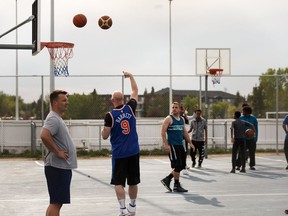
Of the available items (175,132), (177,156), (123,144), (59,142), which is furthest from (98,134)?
(59,142)

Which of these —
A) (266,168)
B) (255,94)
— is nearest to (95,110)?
(255,94)

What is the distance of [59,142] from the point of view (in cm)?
686

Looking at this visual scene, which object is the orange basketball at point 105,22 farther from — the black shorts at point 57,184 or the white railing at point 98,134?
the black shorts at point 57,184

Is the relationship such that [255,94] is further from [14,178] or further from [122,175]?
[122,175]

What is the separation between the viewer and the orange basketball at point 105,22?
1728cm

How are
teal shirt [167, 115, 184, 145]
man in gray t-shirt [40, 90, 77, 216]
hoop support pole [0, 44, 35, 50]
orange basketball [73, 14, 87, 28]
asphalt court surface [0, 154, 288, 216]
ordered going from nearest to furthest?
man in gray t-shirt [40, 90, 77, 216]
asphalt court surface [0, 154, 288, 216]
hoop support pole [0, 44, 35, 50]
teal shirt [167, 115, 184, 145]
orange basketball [73, 14, 87, 28]

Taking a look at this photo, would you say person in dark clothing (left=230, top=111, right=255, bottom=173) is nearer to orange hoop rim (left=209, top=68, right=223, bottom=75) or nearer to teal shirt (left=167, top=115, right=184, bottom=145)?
teal shirt (left=167, top=115, right=184, bottom=145)

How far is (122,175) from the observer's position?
28.9ft

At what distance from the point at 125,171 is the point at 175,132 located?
3.52 metres

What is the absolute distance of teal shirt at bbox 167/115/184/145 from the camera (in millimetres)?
12148

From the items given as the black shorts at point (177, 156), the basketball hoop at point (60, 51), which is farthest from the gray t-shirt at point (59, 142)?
the basketball hoop at point (60, 51)

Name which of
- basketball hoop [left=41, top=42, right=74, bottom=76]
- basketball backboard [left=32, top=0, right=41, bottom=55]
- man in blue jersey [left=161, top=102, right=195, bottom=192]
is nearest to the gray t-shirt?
basketball backboard [left=32, top=0, right=41, bottom=55]

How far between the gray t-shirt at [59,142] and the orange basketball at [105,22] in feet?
35.0

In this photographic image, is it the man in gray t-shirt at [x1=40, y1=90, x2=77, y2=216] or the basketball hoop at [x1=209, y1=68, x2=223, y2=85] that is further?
the basketball hoop at [x1=209, y1=68, x2=223, y2=85]
